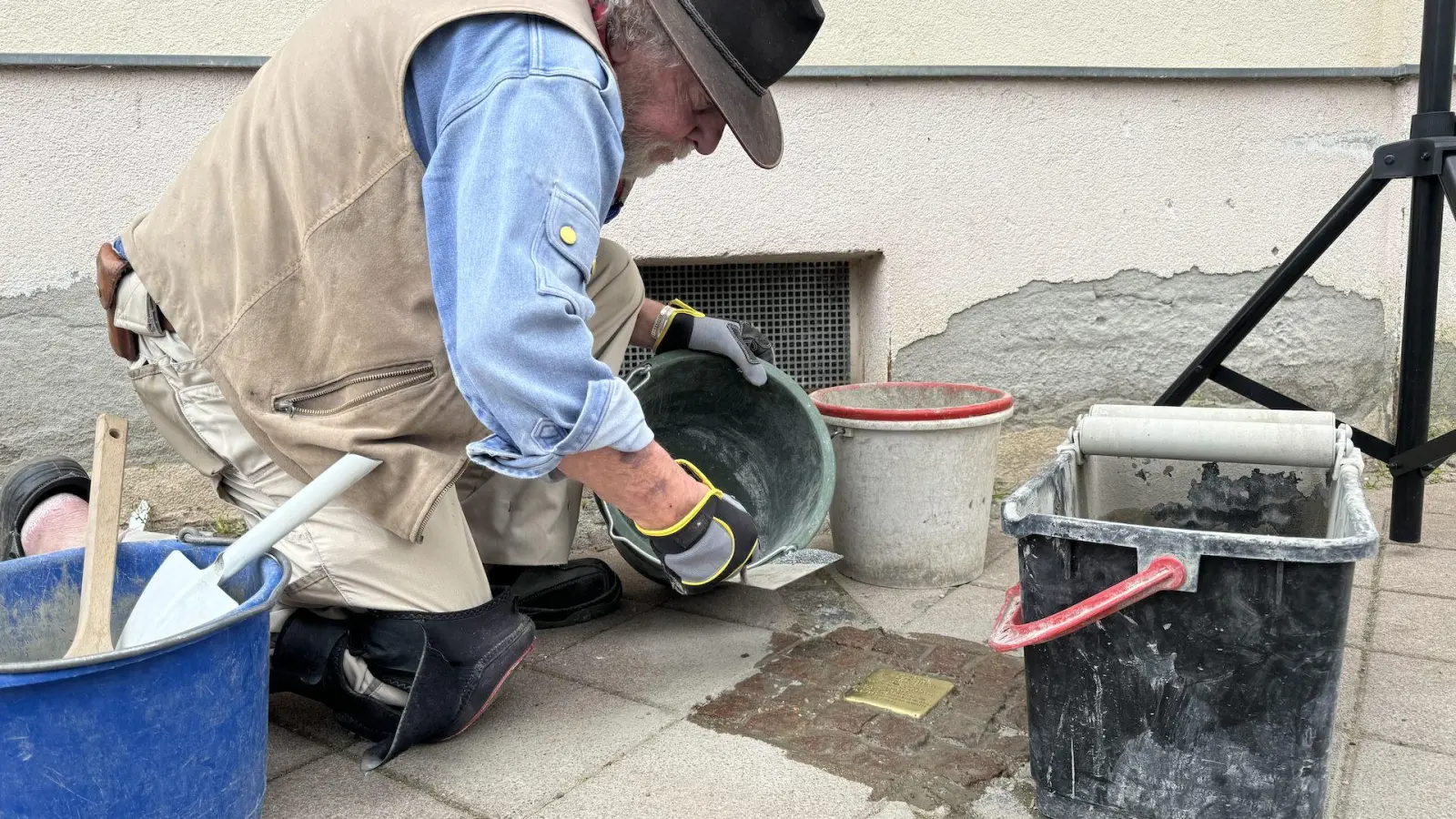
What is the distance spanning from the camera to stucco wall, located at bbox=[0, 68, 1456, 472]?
3.35 m

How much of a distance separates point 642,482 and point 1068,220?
2332 millimetres

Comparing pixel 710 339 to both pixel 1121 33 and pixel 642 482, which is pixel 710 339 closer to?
pixel 642 482

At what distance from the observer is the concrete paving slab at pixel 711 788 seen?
1714 millimetres

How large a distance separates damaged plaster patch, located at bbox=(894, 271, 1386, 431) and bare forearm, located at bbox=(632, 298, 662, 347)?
3.80ft

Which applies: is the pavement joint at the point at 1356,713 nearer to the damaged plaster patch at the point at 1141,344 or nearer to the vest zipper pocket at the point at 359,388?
the damaged plaster patch at the point at 1141,344

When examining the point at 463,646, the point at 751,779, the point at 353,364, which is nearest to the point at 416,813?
the point at 463,646

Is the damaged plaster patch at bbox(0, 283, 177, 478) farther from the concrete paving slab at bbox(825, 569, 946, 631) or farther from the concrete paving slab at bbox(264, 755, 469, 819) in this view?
the concrete paving slab at bbox(825, 569, 946, 631)

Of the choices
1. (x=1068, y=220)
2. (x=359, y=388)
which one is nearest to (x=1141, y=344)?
(x=1068, y=220)

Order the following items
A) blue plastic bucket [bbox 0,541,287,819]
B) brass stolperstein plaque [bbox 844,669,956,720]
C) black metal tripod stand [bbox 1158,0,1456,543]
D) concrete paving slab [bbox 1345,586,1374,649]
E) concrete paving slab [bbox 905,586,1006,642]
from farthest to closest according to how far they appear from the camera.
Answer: black metal tripod stand [bbox 1158,0,1456,543] < concrete paving slab [bbox 905,586,1006,642] < concrete paving slab [bbox 1345,586,1374,649] < brass stolperstein plaque [bbox 844,669,956,720] < blue plastic bucket [bbox 0,541,287,819]

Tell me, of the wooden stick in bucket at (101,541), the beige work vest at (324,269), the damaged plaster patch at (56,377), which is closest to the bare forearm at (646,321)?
the beige work vest at (324,269)

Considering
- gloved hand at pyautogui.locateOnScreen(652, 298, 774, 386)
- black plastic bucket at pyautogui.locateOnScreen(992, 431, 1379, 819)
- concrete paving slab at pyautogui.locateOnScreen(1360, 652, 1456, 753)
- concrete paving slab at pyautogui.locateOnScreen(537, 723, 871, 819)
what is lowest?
concrete paving slab at pyautogui.locateOnScreen(1360, 652, 1456, 753)

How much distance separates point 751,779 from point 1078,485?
91 centimetres

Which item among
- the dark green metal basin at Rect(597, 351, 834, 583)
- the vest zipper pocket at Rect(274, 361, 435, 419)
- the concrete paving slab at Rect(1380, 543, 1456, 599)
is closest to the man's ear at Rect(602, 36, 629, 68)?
the vest zipper pocket at Rect(274, 361, 435, 419)

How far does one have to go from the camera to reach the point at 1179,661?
1539 millimetres
